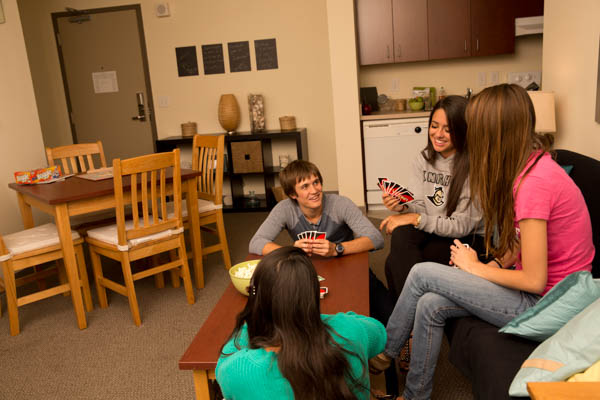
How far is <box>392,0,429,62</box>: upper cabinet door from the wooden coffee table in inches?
128

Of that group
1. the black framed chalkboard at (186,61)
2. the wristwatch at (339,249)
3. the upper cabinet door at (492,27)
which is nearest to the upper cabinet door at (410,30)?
the upper cabinet door at (492,27)

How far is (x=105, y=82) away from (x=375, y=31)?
3048mm

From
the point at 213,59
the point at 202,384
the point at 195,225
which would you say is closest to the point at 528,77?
the point at 213,59

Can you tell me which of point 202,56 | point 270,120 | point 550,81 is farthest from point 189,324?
point 202,56

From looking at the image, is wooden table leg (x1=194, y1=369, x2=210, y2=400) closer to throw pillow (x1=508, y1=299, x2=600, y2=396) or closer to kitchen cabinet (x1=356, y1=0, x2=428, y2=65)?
throw pillow (x1=508, y1=299, x2=600, y2=396)

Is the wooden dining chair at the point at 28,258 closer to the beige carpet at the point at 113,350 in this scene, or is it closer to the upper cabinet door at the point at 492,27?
the beige carpet at the point at 113,350

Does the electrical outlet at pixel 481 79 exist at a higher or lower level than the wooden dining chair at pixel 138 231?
higher

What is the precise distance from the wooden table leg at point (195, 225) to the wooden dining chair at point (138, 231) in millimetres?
155

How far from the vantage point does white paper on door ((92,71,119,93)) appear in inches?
228

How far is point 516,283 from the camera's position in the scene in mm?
1604

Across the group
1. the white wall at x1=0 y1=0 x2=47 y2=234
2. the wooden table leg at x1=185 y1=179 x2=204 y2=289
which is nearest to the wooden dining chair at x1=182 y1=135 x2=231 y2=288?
the wooden table leg at x1=185 y1=179 x2=204 y2=289

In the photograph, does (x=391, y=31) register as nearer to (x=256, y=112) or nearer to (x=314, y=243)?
(x=256, y=112)

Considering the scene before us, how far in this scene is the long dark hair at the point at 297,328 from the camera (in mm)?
1116

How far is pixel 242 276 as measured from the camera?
6.09 ft
